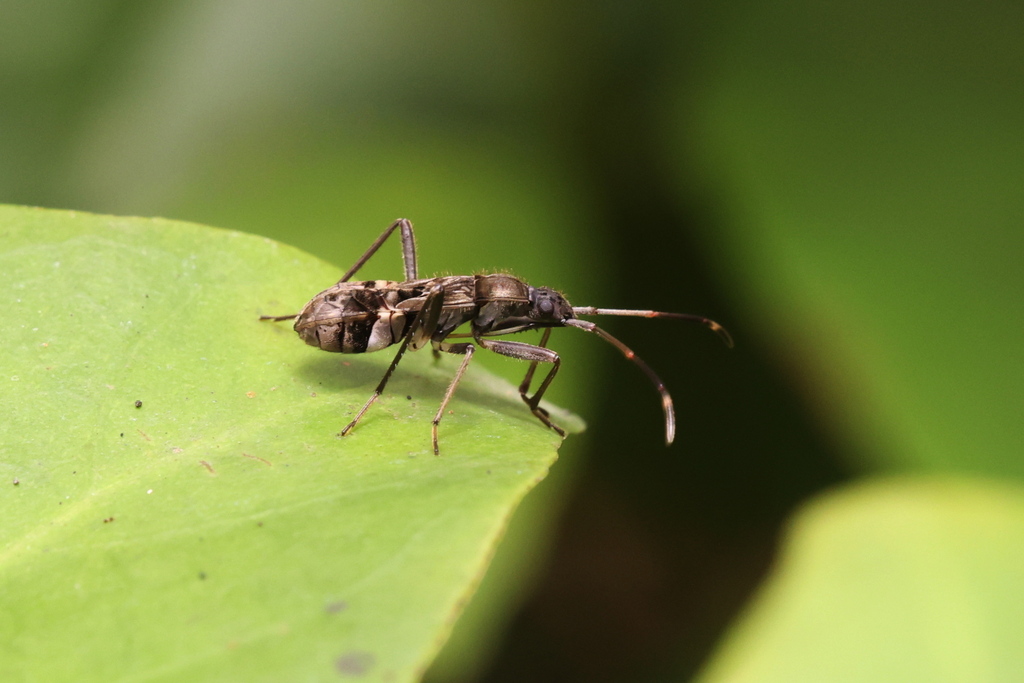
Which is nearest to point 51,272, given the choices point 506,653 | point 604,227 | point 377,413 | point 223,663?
point 377,413

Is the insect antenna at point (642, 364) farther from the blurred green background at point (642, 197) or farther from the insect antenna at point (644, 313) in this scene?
the blurred green background at point (642, 197)

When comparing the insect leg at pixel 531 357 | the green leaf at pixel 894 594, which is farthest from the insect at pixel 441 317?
the green leaf at pixel 894 594

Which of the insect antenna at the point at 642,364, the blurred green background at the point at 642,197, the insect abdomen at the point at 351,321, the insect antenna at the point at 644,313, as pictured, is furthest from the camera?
the blurred green background at the point at 642,197

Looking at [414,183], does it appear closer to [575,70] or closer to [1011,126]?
[575,70]

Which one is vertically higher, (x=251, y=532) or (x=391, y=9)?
(x=391, y=9)

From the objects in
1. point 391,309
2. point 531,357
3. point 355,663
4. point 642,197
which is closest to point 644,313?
point 531,357
